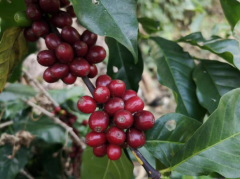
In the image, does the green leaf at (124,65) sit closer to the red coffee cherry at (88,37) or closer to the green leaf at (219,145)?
the red coffee cherry at (88,37)

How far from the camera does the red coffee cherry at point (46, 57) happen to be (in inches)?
26.4

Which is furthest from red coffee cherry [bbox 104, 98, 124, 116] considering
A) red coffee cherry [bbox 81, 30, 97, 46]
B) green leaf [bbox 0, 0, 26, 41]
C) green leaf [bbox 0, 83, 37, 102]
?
green leaf [bbox 0, 83, 37, 102]

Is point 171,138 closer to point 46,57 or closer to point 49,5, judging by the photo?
point 46,57

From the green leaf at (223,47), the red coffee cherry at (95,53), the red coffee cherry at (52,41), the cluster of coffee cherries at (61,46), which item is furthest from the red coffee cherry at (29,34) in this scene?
the green leaf at (223,47)

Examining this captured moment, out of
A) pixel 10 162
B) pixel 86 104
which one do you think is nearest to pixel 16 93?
pixel 10 162

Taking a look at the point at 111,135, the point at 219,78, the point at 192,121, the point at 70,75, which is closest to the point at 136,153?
the point at 111,135

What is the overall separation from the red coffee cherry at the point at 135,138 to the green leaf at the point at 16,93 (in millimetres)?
938

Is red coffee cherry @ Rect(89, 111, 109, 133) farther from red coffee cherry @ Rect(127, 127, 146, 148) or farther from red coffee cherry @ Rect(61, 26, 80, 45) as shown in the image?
red coffee cherry @ Rect(61, 26, 80, 45)

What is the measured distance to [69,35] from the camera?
0.68 meters

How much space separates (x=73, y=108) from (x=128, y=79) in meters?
0.64

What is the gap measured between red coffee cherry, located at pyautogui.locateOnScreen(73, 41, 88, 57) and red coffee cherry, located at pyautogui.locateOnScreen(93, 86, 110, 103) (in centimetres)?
15

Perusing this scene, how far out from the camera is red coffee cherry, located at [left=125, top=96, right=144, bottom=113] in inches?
24.4

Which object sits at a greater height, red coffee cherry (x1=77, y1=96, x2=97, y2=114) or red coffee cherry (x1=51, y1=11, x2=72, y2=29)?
red coffee cherry (x1=51, y1=11, x2=72, y2=29)

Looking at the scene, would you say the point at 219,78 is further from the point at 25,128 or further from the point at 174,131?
the point at 25,128
